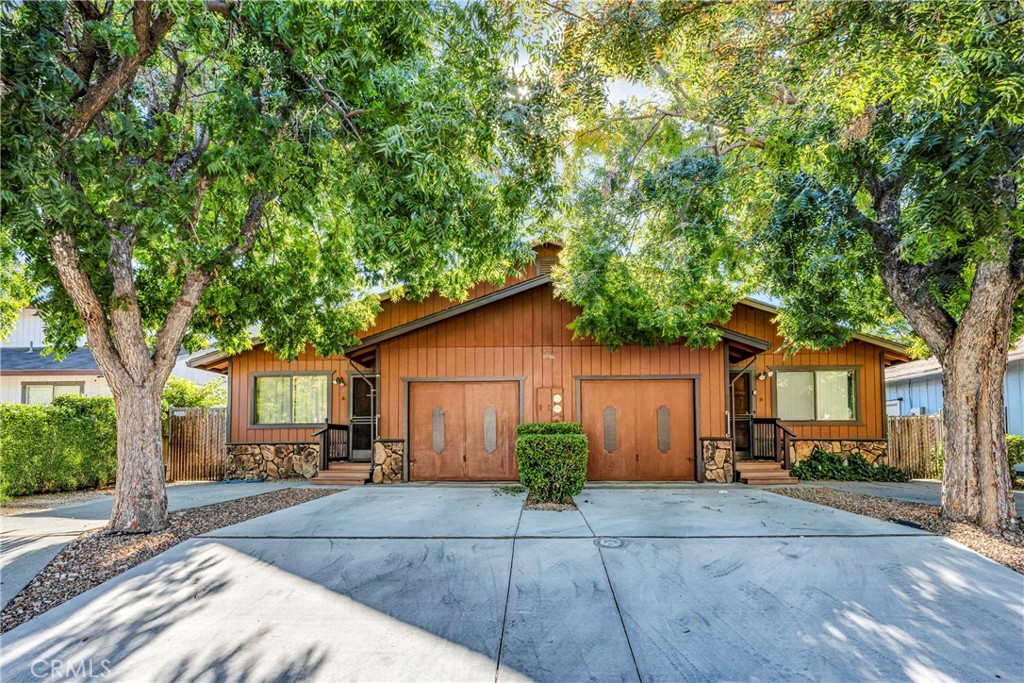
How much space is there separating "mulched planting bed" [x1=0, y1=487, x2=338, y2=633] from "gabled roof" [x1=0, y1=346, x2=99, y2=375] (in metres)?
11.2

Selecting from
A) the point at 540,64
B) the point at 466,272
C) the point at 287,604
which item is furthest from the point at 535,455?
the point at 540,64

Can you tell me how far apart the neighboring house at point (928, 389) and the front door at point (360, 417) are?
14.1 metres

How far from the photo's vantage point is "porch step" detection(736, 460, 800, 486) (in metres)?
9.96

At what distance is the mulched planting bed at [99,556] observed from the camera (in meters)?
4.24

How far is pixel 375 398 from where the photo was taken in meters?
10.6

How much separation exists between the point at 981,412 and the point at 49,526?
1193 cm

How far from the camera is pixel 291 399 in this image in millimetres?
12305

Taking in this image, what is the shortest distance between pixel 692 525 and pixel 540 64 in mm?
6163

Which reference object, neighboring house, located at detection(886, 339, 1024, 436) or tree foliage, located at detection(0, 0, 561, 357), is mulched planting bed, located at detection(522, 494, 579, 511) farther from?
neighboring house, located at detection(886, 339, 1024, 436)

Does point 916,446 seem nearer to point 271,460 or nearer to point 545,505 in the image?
point 545,505

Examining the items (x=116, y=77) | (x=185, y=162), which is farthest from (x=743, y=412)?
(x=116, y=77)

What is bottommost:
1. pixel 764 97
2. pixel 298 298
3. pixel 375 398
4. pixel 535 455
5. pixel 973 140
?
pixel 535 455

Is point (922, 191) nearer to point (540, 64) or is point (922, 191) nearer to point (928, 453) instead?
point (540, 64)

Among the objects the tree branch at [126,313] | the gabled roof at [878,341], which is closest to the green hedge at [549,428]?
the tree branch at [126,313]
